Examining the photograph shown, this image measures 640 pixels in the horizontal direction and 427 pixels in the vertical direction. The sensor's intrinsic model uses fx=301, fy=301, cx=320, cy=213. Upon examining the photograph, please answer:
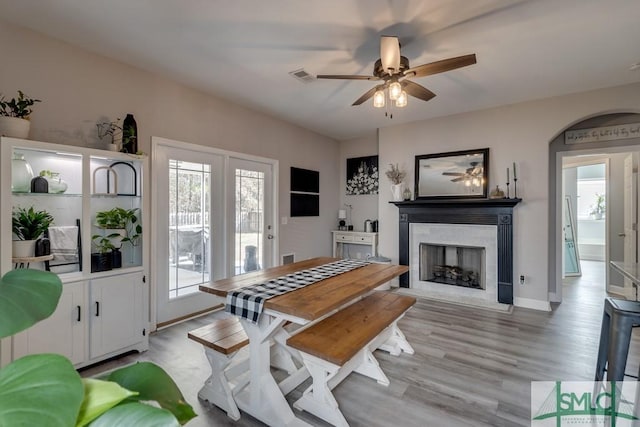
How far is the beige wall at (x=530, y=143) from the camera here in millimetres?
3553

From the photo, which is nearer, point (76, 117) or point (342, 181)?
point (76, 117)

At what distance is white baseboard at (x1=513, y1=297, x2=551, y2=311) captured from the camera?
3759 millimetres

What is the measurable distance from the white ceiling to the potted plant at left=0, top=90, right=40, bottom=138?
2.00ft

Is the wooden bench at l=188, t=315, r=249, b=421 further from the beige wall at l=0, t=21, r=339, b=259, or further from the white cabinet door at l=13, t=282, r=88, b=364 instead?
the beige wall at l=0, t=21, r=339, b=259

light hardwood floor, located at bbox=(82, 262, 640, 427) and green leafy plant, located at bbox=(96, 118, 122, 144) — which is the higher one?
green leafy plant, located at bbox=(96, 118, 122, 144)

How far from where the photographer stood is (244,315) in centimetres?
177

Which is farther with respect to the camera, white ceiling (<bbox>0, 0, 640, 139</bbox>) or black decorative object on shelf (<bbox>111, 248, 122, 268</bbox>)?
black decorative object on shelf (<bbox>111, 248, 122, 268</bbox>)

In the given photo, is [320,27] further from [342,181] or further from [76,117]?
[342,181]

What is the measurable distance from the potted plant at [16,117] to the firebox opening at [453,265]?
452cm

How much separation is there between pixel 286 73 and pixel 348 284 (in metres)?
2.21

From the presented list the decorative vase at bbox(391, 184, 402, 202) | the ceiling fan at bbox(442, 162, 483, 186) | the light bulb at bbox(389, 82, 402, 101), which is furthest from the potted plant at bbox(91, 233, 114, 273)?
the ceiling fan at bbox(442, 162, 483, 186)

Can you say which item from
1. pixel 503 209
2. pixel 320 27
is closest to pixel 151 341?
pixel 320 27

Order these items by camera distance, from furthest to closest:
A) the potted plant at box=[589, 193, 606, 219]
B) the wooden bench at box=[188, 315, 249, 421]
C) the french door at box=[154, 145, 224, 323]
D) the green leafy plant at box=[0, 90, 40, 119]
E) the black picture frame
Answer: the potted plant at box=[589, 193, 606, 219] → the black picture frame → the french door at box=[154, 145, 224, 323] → the green leafy plant at box=[0, 90, 40, 119] → the wooden bench at box=[188, 315, 249, 421]

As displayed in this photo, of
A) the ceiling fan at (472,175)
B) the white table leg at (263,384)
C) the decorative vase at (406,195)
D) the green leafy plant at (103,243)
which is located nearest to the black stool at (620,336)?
the white table leg at (263,384)
